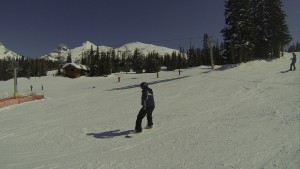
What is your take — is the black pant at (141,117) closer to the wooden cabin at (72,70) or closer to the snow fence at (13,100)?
the snow fence at (13,100)

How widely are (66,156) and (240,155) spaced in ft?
16.1

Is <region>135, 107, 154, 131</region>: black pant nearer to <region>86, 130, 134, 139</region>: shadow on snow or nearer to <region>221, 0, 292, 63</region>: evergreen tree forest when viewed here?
<region>86, 130, 134, 139</region>: shadow on snow

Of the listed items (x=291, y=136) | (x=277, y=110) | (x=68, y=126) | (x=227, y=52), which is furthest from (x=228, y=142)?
(x=227, y=52)

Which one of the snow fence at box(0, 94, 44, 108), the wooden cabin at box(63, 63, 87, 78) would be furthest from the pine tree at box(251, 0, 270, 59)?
the wooden cabin at box(63, 63, 87, 78)

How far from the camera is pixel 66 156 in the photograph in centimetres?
842

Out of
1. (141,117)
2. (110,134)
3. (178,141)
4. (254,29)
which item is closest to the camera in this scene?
(178,141)

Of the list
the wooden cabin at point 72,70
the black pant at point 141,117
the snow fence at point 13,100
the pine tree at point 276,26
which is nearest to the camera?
the black pant at point 141,117

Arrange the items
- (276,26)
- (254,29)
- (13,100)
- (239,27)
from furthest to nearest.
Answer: (276,26) → (254,29) → (239,27) → (13,100)

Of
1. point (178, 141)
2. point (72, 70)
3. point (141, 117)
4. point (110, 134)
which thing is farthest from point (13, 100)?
point (72, 70)

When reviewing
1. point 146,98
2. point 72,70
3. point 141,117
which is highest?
point 72,70

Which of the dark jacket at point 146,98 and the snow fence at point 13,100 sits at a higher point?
the dark jacket at point 146,98

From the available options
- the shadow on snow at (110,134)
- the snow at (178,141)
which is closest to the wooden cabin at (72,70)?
the snow at (178,141)

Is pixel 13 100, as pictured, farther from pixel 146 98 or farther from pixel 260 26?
pixel 260 26

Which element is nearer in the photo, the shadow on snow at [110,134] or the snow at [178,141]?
the snow at [178,141]
